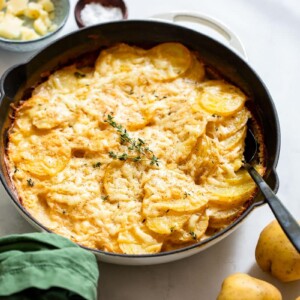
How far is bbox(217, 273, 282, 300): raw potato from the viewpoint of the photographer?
2396mm

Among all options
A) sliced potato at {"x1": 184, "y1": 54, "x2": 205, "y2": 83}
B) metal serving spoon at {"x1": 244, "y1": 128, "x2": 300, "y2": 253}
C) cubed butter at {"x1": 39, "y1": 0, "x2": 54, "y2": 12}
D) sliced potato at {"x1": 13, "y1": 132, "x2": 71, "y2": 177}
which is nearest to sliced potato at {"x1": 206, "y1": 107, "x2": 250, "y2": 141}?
metal serving spoon at {"x1": 244, "y1": 128, "x2": 300, "y2": 253}

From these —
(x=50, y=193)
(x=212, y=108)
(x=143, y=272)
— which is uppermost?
(x=212, y=108)

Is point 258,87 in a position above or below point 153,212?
above

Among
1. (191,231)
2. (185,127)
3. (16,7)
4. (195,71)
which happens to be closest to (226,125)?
(185,127)

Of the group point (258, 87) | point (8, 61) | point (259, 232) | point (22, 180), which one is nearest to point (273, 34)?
point (258, 87)

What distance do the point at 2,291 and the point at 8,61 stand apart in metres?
1.42

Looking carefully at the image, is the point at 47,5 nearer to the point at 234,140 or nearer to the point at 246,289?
the point at 234,140

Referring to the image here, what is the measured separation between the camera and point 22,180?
8.75ft

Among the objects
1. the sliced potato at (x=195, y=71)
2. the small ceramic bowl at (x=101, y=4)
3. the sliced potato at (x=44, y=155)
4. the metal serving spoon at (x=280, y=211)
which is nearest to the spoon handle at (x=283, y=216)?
the metal serving spoon at (x=280, y=211)

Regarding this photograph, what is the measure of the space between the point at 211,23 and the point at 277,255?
123cm

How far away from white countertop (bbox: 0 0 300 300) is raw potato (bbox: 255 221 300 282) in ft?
0.45

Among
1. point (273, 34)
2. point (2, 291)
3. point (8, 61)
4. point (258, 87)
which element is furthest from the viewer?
point (273, 34)

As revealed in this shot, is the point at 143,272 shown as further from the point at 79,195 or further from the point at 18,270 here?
the point at 18,270

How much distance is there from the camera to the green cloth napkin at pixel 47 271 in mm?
2186
